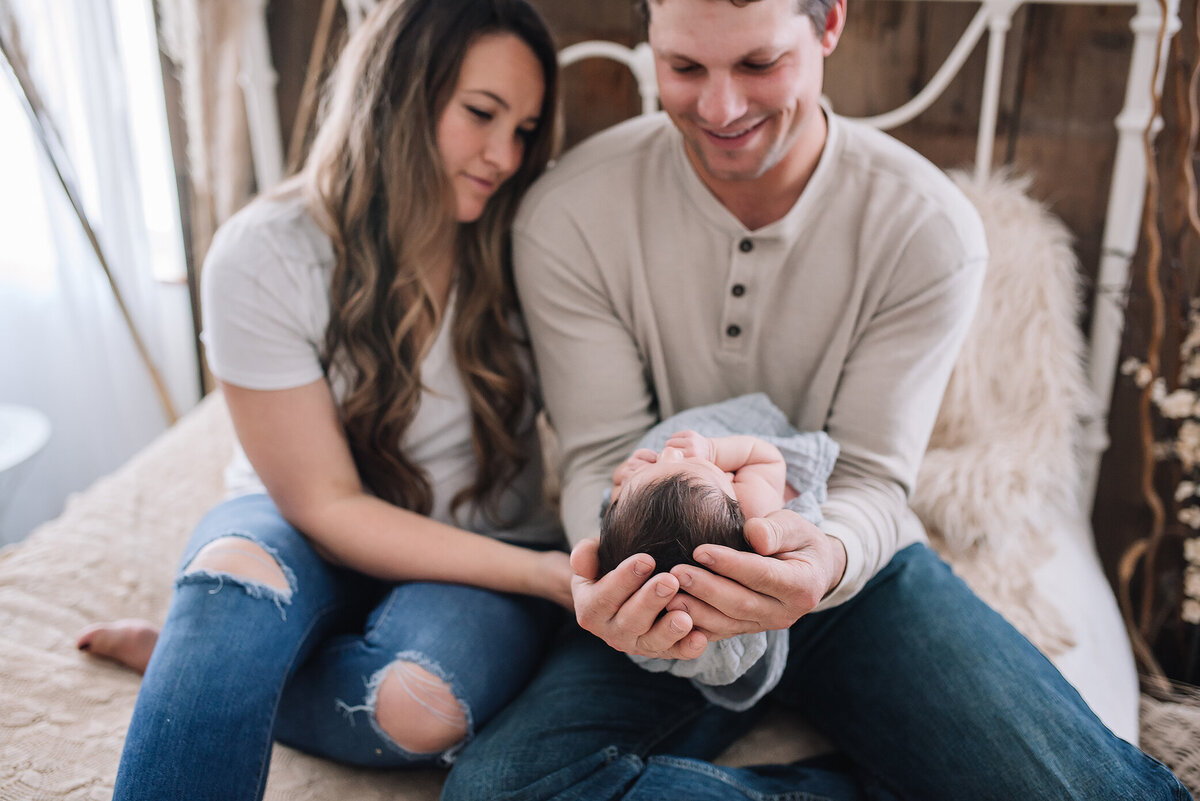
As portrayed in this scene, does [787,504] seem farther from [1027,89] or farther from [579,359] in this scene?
[1027,89]

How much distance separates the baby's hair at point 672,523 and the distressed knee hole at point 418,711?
1.27ft

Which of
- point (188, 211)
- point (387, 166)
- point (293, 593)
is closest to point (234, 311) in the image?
point (387, 166)

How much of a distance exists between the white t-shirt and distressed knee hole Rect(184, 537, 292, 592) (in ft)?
0.58

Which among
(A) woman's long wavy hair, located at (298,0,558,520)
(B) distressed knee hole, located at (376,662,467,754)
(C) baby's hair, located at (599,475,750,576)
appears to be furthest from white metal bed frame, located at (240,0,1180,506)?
(B) distressed knee hole, located at (376,662,467,754)

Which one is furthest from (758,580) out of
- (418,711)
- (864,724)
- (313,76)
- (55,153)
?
(55,153)

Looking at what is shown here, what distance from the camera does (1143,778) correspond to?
3.59ft

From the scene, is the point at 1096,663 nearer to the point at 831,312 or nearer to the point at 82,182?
the point at 831,312

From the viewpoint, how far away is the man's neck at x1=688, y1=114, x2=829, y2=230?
139 cm

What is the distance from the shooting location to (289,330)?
135 centimetres

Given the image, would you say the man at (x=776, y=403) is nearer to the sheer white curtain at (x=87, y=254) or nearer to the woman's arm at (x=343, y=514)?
the woman's arm at (x=343, y=514)

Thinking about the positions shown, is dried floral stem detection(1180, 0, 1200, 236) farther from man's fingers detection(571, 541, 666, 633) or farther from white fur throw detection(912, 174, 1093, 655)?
man's fingers detection(571, 541, 666, 633)

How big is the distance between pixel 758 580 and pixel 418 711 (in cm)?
53

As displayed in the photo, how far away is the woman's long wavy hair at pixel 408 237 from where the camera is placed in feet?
4.35

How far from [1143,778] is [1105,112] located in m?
1.39
